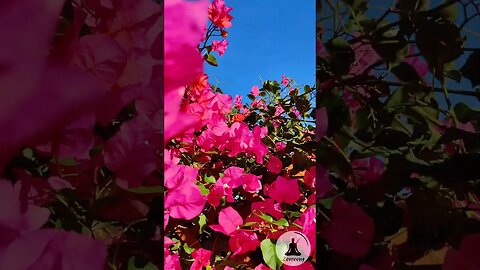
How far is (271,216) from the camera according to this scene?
1.06 metres

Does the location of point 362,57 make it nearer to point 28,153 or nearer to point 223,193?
point 28,153

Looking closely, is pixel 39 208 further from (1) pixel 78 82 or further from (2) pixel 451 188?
(2) pixel 451 188

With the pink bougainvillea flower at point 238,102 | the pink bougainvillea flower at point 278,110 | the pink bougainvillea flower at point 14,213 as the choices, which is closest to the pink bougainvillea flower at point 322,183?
the pink bougainvillea flower at point 14,213

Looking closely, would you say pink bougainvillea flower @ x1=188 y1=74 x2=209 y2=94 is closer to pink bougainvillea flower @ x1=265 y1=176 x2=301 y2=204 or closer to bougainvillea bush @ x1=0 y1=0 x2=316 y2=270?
pink bougainvillea flower @ x1=265 y1=176 x2=301 y2=204

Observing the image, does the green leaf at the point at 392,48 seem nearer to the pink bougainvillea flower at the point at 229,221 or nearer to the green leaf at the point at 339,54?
the green leaf at the point at 339,54

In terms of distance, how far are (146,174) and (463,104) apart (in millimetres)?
254

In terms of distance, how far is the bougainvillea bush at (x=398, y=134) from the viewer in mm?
393

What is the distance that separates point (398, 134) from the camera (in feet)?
1.32

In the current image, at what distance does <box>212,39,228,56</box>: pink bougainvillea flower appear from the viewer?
5.02ft

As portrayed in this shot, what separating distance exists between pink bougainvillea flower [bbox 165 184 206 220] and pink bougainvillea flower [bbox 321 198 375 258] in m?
0.22

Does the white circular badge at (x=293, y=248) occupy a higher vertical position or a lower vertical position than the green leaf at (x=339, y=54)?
lower

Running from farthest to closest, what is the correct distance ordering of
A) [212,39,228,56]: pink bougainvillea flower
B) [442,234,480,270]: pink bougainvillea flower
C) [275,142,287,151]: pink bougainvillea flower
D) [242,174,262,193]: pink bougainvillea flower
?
[275,142,287,151]: pink bougainvillea flower → [212,39,228,56]: pink bougainvillea flower → [242,174,262,193]: pink bougainvillea flower → [442,234,480,270]: pink bougainvillea flower

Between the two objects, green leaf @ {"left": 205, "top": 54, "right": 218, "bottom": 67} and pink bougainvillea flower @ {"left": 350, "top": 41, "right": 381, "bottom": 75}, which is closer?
pink bougainvillea flower @ {"left": 350, "top": 41, "right": 381, "bottom": 75}

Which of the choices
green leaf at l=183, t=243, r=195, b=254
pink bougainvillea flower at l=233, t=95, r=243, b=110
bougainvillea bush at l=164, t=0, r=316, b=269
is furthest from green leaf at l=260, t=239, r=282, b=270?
pink bougainvillea flower at l=233, t=95, r=243, b=110
